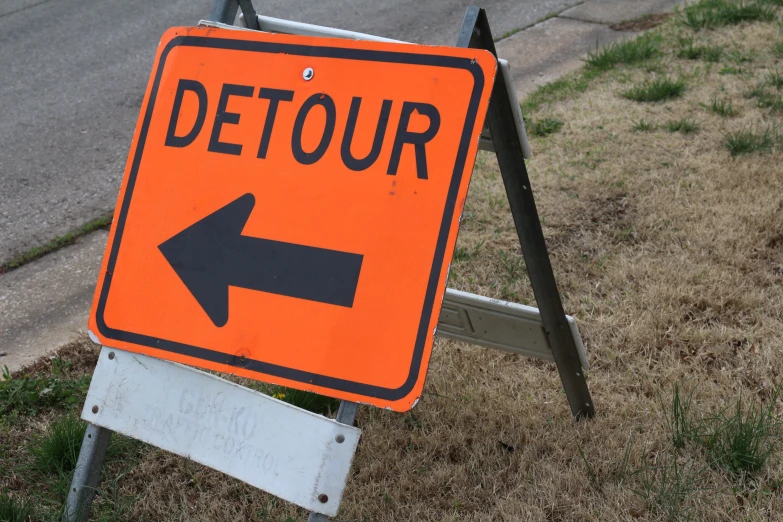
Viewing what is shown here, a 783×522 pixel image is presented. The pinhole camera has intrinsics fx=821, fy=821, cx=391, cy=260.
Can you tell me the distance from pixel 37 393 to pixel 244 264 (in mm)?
1291

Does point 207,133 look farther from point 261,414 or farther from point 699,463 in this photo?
point 699,463

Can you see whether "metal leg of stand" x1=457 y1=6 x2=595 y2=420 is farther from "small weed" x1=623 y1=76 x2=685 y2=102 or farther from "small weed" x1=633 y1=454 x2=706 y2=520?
"small weed" x1=623 y1=76 x2=685 y2=102

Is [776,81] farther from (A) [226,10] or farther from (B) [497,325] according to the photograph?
(A) [226,10]

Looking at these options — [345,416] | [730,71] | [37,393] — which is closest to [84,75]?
[37,393]

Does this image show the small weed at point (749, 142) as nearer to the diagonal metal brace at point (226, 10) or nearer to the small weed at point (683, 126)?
the small weed at point (683, 126)

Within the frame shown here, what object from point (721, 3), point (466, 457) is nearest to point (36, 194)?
point (466, 457)

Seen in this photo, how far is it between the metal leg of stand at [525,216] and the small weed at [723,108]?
107 inches

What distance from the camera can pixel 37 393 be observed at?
2.77 metres

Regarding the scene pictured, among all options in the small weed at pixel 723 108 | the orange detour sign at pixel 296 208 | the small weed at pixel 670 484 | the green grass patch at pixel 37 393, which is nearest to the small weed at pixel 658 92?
the small weed at pixel 723 108

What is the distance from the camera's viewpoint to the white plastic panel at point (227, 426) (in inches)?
69.5

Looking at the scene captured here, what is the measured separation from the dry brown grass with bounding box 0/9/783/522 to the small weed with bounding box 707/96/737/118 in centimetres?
19

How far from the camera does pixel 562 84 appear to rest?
17.1 feet

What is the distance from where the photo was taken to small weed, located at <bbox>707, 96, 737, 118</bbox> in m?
4.55

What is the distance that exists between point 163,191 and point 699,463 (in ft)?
5.45
